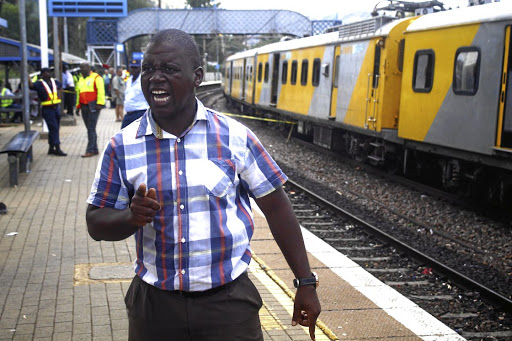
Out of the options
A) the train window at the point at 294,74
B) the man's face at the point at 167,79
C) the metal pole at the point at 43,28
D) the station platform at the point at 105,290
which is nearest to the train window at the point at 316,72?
the train window at the point at 294,74

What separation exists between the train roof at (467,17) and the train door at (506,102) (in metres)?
0.33

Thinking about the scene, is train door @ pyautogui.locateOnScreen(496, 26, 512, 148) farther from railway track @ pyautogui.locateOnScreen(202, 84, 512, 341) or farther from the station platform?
the station platform

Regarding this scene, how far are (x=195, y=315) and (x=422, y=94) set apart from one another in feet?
33.4

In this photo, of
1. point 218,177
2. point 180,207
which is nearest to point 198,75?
point 218,177

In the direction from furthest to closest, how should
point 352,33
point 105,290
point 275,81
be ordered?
point 275,81
point 352,33
point 105,290

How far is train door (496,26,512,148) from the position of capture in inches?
382

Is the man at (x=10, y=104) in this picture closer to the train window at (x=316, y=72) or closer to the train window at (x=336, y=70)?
the train window at (x=316, y=72)

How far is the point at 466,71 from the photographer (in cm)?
1074

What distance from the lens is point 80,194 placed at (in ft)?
34.8

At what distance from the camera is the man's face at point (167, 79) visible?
2701 mm

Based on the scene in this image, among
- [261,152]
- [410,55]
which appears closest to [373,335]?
[261,152]

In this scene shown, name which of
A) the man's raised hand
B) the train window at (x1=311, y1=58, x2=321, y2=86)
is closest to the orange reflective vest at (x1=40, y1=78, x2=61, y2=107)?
the train window at (x1=311, y1=58, x2=321, y2=86)

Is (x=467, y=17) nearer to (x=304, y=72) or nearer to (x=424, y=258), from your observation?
(x=424, y=258)

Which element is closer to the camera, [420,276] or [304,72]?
[420,276]
